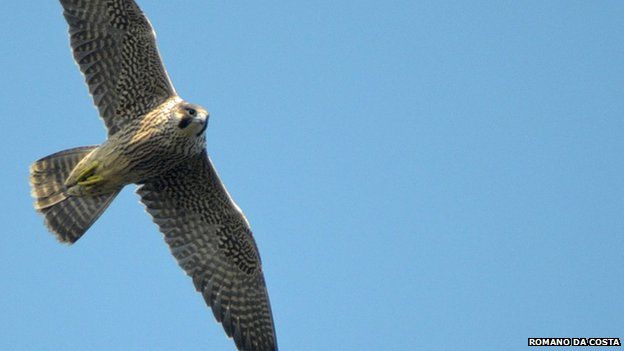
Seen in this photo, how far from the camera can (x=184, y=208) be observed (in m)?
11.9

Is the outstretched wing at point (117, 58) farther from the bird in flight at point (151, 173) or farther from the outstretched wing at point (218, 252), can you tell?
the outstretched wing at point (218, 252)

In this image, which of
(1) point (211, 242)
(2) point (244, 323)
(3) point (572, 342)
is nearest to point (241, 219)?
(1) point (211, 242)

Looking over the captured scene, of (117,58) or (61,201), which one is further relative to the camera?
(61,201)

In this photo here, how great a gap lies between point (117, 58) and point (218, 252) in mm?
2738

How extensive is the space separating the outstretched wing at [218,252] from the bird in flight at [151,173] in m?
0.01

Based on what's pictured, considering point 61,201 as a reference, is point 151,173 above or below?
above

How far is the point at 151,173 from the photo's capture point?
1120 centimetres

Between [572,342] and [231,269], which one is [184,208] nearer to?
[231,269]

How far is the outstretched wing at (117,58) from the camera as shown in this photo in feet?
36.5

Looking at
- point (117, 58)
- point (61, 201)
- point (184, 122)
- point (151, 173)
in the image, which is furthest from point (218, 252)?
point (117, 58)

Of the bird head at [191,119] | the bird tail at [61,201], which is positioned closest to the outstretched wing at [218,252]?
the bird tail at [61,201]

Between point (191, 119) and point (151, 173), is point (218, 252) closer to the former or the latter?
point (151, 173)

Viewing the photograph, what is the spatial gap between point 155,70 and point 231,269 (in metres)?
2.72

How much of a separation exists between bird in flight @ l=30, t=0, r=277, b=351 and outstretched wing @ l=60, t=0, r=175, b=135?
1 cm
